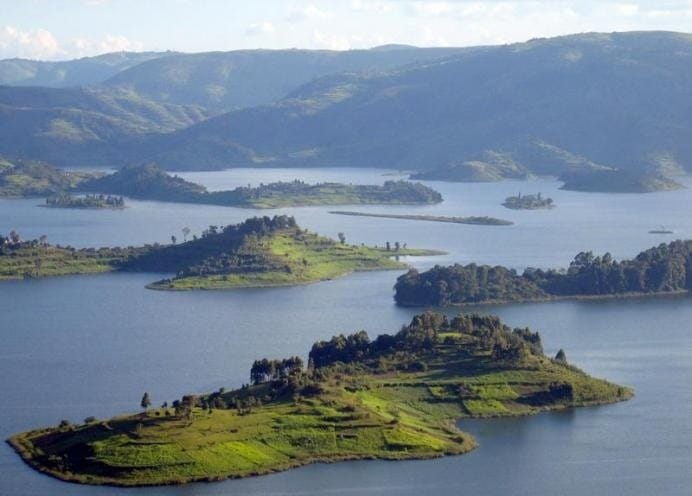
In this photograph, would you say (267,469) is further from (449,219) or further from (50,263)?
(449,219)

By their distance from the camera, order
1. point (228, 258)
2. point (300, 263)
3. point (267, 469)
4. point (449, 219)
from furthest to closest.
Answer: point (449, 219) < point (300, 263) < point (228, 258) < point (267, 469)

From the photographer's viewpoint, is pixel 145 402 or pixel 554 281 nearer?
pixel 145 402

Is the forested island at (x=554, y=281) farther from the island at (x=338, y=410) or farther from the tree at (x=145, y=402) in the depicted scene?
the tree at (x=145, y=402)

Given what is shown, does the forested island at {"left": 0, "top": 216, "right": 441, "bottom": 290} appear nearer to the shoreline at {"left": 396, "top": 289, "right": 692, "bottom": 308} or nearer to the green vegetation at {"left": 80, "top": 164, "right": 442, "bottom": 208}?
the shoreline at {"left": 396, "top": 289, "right": 692, "bottom": 308}

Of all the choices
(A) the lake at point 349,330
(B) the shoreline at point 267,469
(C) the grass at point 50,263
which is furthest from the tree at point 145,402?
(C) the grass at point 50,263

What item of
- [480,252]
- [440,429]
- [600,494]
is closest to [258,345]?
[440,429]

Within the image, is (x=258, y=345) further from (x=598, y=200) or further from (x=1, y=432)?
(x=598, y=200)

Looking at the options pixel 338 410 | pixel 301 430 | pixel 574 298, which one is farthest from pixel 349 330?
pixel 301 430
